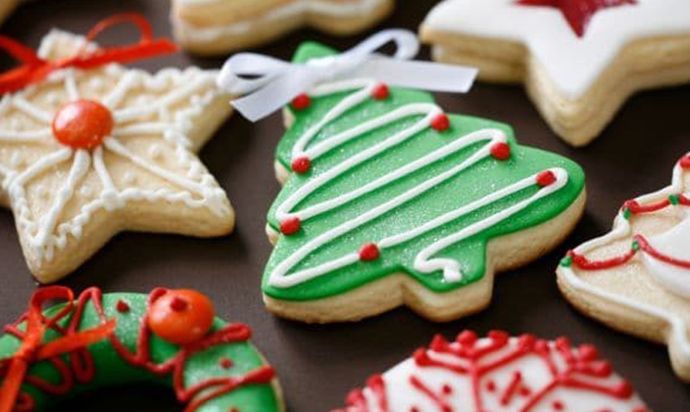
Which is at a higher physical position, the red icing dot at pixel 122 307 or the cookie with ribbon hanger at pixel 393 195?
the cookie with ribbon hanger at pixel 393 195

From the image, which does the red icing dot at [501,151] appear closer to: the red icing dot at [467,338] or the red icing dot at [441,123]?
the red icing dot at [441,123]

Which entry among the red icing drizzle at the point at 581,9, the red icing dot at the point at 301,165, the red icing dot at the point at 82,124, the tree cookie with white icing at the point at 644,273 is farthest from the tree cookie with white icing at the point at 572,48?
the red icing dot at the point at 82,124

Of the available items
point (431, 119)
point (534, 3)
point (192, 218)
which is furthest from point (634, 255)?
point (192, 218)

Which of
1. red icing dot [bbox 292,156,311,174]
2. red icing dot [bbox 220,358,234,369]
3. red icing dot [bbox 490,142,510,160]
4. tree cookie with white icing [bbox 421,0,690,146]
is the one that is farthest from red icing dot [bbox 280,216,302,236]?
tree cookie with white icing [bbox 421,0,690,146]

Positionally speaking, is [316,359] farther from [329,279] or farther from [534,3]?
[534,3]

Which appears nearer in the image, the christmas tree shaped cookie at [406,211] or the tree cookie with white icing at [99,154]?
the christmas tree shaped cookie at [406,211]

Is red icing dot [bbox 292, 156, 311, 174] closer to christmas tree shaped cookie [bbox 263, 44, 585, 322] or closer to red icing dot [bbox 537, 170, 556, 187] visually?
christmas tree shaped cookie [bbox 263, 44, 585, 322]

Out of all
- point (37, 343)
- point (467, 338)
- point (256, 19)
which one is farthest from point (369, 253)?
point (256, 19)

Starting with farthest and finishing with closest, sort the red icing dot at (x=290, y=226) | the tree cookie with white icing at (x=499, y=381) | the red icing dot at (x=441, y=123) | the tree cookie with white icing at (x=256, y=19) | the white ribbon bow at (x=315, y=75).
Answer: the tree cookie with white icing at (x=256, y=19)
the white ribbon bow at (x=315, y=75)
the red icing dot at (x=441, y=123)
the red icing dot at (x=290, y=226)
the tree cookie with white icing at (x=499, y=381)
